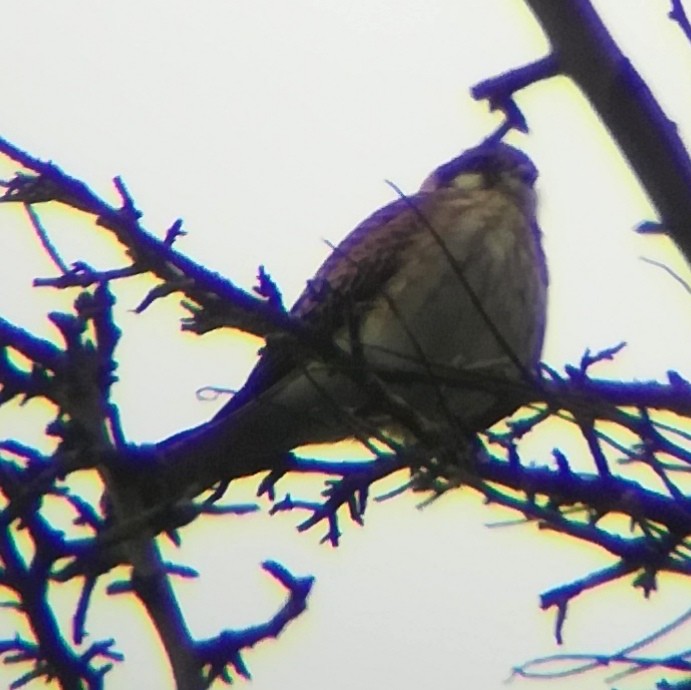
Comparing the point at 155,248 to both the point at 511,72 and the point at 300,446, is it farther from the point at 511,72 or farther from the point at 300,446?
the point at 300,446

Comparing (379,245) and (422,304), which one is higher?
(379,245)

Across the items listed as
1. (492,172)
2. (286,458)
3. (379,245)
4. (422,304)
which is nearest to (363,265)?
(379,245)

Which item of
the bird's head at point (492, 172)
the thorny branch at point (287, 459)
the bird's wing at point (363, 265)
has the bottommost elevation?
the thorny branch at point (287, 459)

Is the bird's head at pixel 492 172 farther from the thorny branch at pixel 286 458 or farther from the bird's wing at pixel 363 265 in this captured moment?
the thorny branch at pixel 286 458

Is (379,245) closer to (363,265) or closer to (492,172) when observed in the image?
(363,265)

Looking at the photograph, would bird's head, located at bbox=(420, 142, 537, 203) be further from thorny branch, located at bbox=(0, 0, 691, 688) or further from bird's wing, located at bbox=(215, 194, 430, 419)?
thorny branch, located at bbox=(0, 0, 691, 688)

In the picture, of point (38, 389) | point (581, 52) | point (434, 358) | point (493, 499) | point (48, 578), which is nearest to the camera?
point (48, 578)

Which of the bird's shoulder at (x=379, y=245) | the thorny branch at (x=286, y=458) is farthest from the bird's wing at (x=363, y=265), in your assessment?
the thorny branch at (x=286, y=458)

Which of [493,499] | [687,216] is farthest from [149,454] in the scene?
[687,216]
